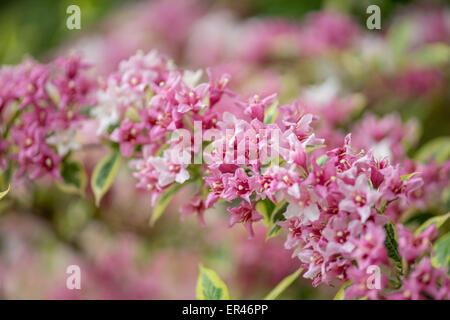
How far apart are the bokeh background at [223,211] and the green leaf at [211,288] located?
0.35m

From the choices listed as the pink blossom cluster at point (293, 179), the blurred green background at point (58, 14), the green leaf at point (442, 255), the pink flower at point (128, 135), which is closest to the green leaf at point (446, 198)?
the green leaf at point (442, 255)

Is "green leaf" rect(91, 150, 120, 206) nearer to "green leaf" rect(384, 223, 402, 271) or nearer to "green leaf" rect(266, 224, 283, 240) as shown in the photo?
"green leaf" rect(266, 224, 283, 240)

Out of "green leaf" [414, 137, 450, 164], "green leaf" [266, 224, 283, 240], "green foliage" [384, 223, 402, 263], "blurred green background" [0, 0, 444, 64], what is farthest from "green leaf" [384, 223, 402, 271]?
"blurred green background" [0, 0, 444, 64]

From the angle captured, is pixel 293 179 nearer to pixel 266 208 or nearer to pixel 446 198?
pixel 266 208

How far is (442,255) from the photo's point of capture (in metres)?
0.63

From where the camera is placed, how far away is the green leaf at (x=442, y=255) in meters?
0.60

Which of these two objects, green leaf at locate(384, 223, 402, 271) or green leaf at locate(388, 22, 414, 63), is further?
green leaf at locate(388, 22, 414, 63)

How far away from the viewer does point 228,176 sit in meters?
0.54

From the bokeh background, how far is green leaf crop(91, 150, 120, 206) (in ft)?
0.61

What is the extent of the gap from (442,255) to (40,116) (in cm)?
55

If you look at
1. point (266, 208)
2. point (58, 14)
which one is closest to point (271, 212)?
point (266, 208)

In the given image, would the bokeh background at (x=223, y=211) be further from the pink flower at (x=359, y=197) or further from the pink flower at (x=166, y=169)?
the pink flower at (x=359, y=197)

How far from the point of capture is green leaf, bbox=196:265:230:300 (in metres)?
0.64
